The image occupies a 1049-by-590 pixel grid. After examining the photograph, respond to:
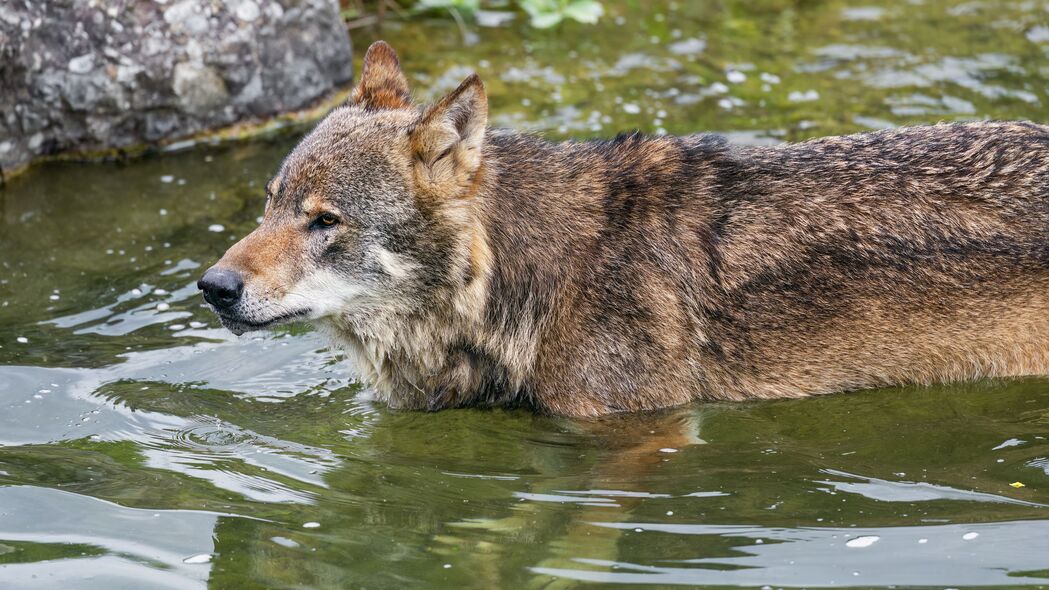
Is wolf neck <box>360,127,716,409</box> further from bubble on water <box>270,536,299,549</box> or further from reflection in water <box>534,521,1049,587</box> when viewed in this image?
reflection in water <box>534,521,1049,587</box>

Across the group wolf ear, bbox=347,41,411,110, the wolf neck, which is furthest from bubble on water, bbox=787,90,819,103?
wolf ear, bbox=347,41,411,110

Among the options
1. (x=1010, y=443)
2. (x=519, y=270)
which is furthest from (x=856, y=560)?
(x=519, y=270)

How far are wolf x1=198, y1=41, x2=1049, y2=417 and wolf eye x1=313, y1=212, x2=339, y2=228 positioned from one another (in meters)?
0.01

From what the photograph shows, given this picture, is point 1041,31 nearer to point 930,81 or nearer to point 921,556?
point 930,81

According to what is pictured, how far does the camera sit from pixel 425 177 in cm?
728

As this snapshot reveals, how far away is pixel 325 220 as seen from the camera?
23.9ft

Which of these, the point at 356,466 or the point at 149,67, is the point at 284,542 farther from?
the point at 149,67

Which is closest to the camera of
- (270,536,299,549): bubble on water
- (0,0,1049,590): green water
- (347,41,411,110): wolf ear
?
(0,0,1049,590): green water

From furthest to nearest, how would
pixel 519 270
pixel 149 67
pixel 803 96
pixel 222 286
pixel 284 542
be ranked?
A: pixel 803 96 → pixel 149 67 → pixel 519 270 → pixel 222 286 → pixel 284 542

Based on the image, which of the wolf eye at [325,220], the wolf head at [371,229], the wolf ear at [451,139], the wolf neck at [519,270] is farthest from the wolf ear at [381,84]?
the wolf eye at [325,220]

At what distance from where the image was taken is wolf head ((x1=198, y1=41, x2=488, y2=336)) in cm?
712

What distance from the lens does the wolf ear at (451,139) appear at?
23.3 ft

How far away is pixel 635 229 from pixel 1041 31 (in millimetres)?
8240

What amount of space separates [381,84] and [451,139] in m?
1.19
